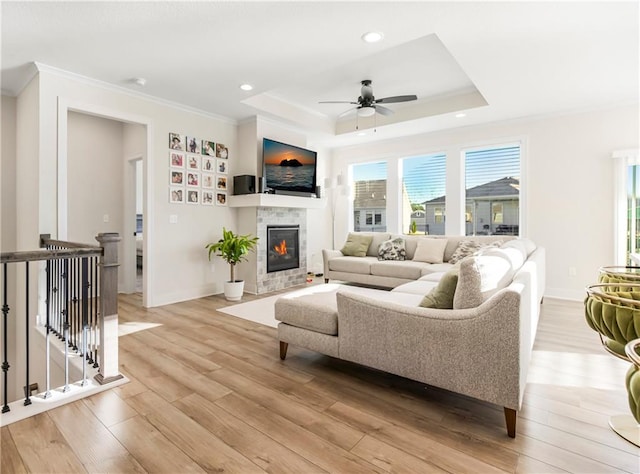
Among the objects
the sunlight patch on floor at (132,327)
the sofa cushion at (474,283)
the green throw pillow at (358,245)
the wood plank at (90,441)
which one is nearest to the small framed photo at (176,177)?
the sunlight patch on floor at (132,327)

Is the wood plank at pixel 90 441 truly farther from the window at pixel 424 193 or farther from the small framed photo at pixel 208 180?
the window at pixel 424 193

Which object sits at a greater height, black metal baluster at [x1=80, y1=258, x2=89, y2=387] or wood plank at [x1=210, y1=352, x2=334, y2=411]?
black metal baluster at [x1=80, y1=258, x2=89, y2=387]

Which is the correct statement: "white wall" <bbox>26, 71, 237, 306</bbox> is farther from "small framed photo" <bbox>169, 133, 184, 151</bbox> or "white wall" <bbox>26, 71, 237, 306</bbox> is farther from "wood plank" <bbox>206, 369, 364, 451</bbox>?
"wood plank" <bbox>206, 369, 364, 451</bbox>

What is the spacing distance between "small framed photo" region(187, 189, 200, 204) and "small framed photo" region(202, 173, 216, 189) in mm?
163

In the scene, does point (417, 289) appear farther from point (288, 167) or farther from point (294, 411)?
point (288, 167)

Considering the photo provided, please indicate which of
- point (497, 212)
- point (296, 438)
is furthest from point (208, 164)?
point (497, 212)

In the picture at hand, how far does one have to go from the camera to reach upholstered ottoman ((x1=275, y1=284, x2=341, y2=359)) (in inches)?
90.2

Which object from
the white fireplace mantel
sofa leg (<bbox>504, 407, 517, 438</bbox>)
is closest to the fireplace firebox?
the white fireplace mantel

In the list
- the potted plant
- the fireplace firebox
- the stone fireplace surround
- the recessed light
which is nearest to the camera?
the recessed light

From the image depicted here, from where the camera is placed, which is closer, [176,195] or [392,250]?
[176,195]

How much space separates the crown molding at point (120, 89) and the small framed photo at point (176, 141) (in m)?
0.38

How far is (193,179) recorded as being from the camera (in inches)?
183

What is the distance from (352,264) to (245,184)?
6.68 ft

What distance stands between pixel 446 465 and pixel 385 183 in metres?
5.54
